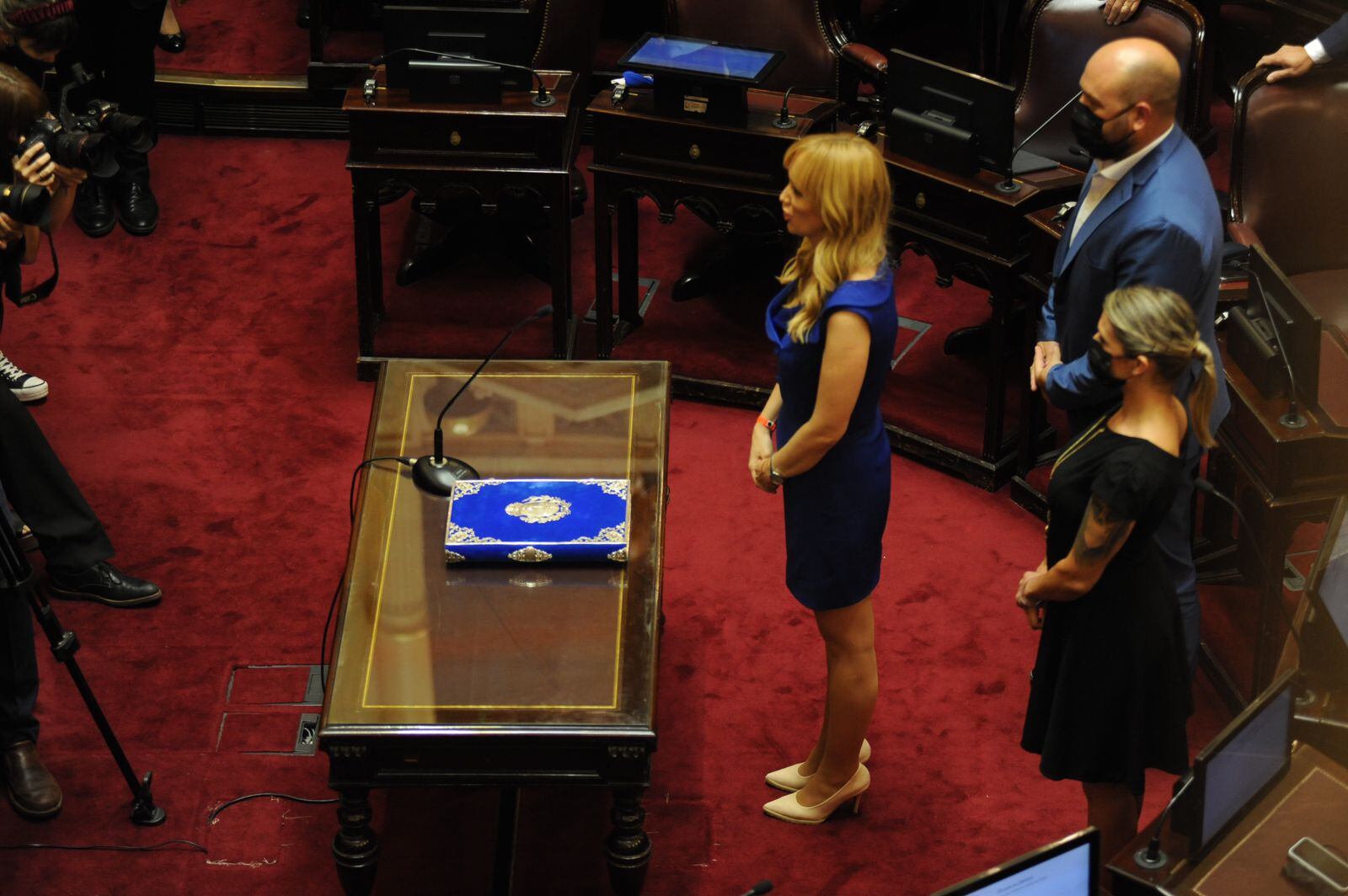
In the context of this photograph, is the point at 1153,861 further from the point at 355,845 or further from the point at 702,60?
the point at 702,60

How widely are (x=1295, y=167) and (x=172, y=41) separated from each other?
4.67 m

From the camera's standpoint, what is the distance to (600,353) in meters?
5.49

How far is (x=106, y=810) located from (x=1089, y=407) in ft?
8.10

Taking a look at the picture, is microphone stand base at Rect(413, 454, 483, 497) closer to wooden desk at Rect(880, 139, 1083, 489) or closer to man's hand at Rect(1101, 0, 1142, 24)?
wooden desk at Rect(880, 139, 1083, 489)

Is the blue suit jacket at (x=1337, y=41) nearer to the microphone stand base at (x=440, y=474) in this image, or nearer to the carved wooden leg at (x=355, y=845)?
the microphone stand base at (x=440, y=474)

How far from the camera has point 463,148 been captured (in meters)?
5.27

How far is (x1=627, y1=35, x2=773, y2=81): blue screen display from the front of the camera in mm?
5031

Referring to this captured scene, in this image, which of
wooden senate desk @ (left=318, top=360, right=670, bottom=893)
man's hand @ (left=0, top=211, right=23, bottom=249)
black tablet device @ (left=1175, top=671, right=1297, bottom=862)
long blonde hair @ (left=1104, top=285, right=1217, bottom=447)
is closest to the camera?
black tablet device @ (left=1175, top=671, right=1297, bottom=862)

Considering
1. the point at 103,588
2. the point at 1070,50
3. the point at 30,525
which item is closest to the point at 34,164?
the point at 30,525

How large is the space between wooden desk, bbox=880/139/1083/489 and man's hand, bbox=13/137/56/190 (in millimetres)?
2369

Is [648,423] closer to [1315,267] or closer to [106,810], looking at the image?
[106,810]

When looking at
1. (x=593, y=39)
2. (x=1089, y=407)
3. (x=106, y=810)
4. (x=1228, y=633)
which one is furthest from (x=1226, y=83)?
(x=106, y=810)

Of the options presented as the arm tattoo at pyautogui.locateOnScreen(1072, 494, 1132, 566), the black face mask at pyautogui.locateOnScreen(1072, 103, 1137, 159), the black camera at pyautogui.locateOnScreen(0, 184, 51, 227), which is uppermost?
the black face mask at pyautogui.locateOnScreen(1072, 103, 1137, 159)

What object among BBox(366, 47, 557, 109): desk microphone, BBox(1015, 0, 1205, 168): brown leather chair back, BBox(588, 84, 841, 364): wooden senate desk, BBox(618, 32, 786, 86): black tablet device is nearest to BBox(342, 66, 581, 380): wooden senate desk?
BBox(366, 47, 557, 109): desk microphone
